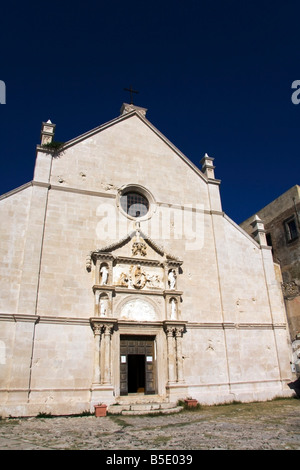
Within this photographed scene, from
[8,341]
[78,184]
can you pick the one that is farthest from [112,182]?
[8,341]

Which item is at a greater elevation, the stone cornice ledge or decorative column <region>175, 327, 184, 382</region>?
the stone cornice ledge

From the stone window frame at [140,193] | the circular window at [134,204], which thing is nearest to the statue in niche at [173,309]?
the stone window frame at [140,193]

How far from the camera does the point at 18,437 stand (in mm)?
8617

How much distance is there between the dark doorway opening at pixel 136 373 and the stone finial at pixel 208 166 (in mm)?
10844

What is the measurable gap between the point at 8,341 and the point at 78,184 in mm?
7709

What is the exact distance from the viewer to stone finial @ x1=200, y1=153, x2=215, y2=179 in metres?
20.7

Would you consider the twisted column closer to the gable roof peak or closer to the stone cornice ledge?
the stone cornice ledge

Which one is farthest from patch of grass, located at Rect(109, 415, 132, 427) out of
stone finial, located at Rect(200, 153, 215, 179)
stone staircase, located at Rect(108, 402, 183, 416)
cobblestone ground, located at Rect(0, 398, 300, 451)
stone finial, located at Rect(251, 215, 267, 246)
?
stone finial, located at Rect(200, 153, 215, 179)

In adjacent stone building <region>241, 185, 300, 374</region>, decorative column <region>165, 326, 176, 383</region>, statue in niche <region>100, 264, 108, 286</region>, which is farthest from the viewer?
adjacent stone building <region>241, 185, 300, 374</region>

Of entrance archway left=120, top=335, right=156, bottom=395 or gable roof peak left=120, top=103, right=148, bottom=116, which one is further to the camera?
gable roof peak left=120, top=103, right=148, bottom=116

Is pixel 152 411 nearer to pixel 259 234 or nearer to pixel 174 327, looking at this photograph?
pixel 174 327

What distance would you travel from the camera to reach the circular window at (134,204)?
17969 millimetres

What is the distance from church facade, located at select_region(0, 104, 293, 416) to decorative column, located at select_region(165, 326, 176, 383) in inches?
1.7
